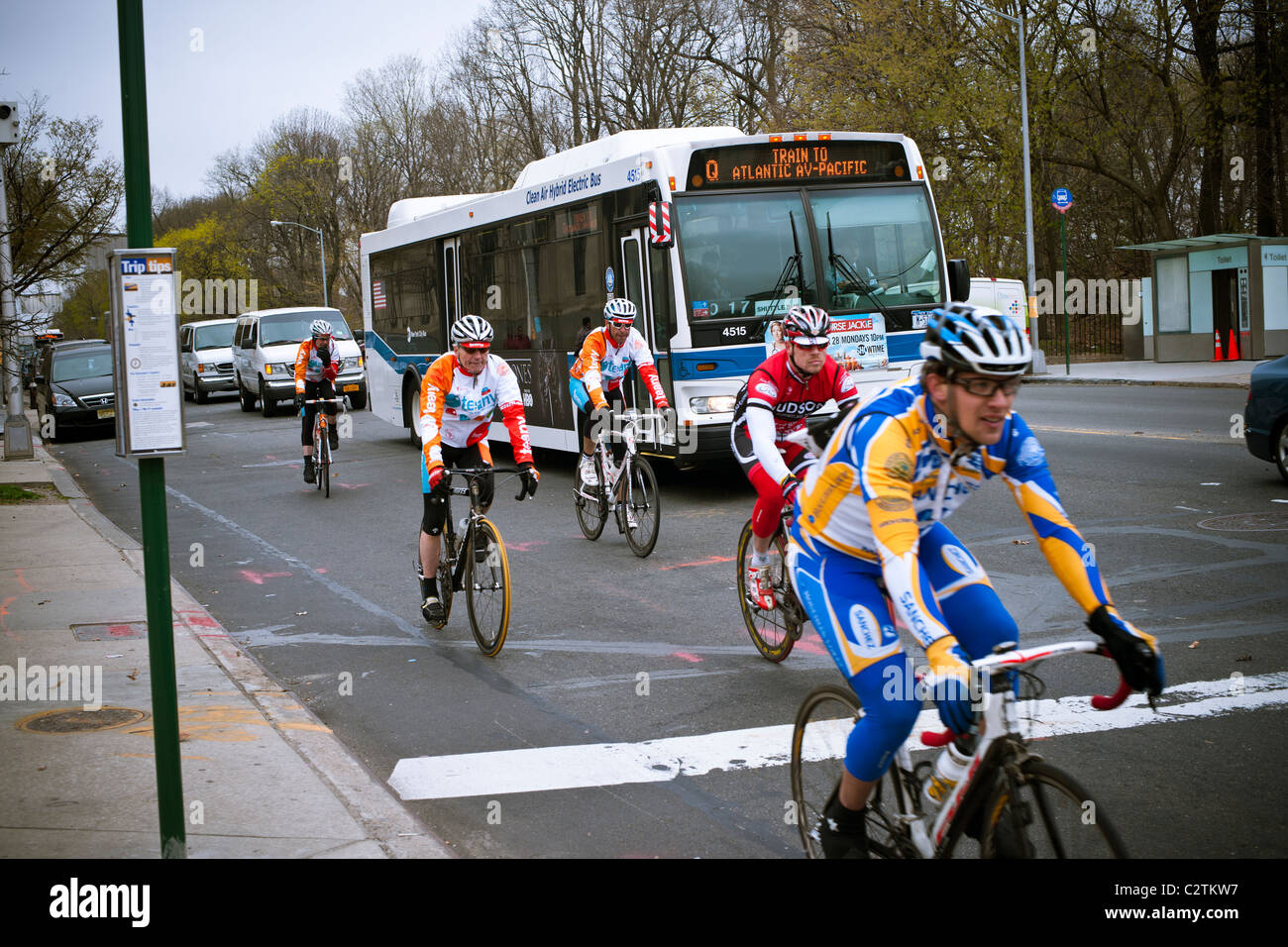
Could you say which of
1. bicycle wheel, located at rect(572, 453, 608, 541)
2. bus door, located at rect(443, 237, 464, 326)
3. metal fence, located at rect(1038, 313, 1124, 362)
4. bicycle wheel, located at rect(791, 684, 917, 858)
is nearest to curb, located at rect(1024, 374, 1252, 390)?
metal fence, located at rect(1038, 313, 1124, 362)

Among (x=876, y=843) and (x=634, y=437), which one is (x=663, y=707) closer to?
(x=876, y=843)

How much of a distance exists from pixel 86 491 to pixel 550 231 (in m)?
7.73

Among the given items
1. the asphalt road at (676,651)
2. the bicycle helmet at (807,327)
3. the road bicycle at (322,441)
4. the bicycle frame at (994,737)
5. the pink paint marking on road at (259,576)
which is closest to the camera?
the bicycle frame at (994,737)

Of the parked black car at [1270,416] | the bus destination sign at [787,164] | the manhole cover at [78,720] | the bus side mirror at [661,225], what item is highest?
the bus destination sign at [787,164]

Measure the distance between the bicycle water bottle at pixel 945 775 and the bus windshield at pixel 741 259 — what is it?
949cm

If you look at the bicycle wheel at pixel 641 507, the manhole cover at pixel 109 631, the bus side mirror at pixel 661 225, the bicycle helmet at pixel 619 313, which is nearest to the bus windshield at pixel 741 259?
the bus side mirror at pixel 661 225

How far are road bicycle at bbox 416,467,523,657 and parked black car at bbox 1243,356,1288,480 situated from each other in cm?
750

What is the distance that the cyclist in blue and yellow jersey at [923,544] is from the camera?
338cm

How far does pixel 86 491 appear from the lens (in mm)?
17875

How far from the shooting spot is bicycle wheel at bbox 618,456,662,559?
1047 centimetres

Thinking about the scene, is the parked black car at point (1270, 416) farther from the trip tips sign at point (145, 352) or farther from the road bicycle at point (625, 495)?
the trip tips sign at point (145, 352)

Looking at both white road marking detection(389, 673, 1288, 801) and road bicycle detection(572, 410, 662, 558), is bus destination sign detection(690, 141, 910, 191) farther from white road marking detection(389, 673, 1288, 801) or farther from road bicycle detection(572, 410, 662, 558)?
white road marking detection(389, 673, 1288, 801)

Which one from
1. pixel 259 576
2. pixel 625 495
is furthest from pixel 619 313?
pixel 259 576

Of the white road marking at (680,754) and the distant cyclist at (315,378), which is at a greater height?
the distant cyclist at (315,378)
